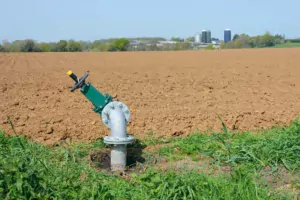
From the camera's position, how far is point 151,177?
4223 millimetres

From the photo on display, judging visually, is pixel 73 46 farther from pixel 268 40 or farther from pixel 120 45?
pixel 268 40

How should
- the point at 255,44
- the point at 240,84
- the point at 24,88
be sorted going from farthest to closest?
the point at 255,44
the point at 240,84
the point at 24,88

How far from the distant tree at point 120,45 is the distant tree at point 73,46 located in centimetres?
177

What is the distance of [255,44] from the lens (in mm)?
27750

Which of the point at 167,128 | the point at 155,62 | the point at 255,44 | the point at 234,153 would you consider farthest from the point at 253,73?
the point at 255,44

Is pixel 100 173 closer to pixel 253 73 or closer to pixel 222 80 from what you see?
pixel 222 80

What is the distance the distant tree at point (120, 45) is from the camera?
84.1 feet

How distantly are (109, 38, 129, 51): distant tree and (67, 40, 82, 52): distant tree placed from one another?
177cm

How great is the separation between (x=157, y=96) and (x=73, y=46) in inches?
689

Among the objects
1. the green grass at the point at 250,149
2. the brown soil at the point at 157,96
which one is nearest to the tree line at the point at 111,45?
the brown soil at the point at 157,96

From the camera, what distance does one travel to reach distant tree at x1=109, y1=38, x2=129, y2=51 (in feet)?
84.1

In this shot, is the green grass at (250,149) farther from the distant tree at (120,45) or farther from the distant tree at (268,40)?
the distant tree at (268,40)

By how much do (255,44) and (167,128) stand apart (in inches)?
873

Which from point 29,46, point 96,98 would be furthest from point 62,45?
point 96,98
